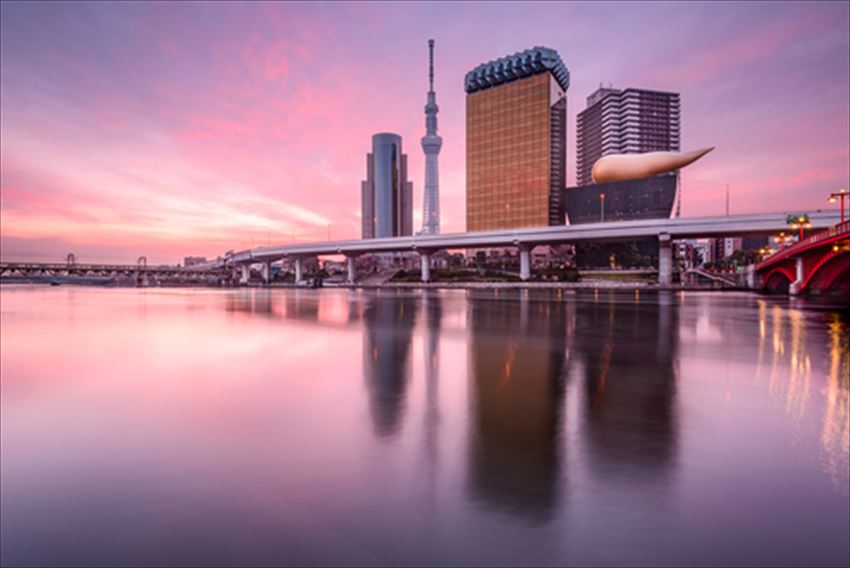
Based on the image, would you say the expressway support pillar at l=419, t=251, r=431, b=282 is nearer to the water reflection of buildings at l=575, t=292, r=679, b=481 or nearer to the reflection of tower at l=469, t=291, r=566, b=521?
the water reflection of buildings at l=575, t=292, r=679, b=481

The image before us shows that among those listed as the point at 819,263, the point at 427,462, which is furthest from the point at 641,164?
the point at 427,462

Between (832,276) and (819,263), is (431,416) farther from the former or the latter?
(832,276)

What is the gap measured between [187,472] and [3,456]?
11.3 feet

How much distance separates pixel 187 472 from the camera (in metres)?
5.91

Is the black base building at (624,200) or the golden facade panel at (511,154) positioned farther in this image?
the golden facade panel at (511,154)

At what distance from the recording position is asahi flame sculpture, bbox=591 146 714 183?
160 metres

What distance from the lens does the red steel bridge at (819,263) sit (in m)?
39.4

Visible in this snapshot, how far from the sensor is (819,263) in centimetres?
4459

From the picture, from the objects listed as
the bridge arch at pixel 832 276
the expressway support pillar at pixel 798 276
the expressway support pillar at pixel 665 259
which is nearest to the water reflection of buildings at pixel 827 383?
the bridge arch at pixel 832 276

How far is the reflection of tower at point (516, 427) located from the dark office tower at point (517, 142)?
16586 cm

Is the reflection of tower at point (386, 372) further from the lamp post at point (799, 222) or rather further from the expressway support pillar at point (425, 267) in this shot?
the expressway support pillar at point (425, 267)

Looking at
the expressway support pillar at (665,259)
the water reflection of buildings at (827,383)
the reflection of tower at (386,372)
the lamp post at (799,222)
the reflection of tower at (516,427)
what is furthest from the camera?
the expressway support pillar at (665,259)

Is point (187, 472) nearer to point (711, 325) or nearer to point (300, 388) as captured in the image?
point (300, 388)

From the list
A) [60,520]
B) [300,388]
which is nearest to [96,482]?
[60,520]
